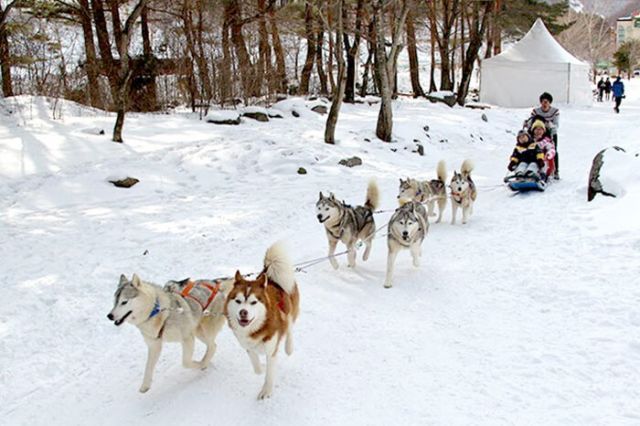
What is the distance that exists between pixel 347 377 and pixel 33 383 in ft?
7.04

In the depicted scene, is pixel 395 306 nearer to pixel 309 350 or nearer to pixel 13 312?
pixel 309 350

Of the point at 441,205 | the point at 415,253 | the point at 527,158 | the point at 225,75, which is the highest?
the point at 225,75

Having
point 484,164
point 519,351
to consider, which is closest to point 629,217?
point 519,351

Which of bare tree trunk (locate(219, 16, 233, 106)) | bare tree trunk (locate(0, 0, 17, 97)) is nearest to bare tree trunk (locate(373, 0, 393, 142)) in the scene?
bare tree trunk (locate(219, 16, 233, 106))

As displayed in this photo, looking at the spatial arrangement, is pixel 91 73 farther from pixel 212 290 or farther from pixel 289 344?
pixel 289 344

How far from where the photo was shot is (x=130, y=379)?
3.62 m

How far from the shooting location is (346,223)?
5.36 meters

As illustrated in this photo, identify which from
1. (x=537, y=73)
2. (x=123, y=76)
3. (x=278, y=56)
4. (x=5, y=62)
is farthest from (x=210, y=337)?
(x=537, y=73)

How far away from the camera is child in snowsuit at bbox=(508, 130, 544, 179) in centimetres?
805

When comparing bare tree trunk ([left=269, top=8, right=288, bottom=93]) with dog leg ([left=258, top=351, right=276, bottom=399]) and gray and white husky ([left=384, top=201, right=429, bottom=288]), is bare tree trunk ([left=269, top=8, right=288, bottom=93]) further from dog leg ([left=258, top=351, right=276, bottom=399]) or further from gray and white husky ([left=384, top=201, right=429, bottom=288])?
dog leg ([left=258, top=351, right=276, bottom=399])

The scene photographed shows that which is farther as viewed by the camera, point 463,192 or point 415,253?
point 463,192

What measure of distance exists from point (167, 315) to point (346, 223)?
2.46 metres

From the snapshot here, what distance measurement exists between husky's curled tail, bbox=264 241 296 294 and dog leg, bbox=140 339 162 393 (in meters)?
0.82

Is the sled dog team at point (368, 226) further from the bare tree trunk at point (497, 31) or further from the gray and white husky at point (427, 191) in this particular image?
the bare tree trunk at point (497, 31)
